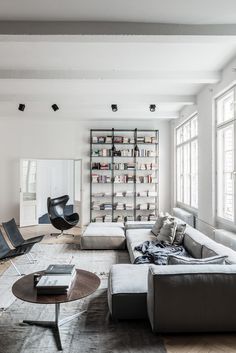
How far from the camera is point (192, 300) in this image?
248 cm

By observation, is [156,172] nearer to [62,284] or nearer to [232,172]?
[232,172]

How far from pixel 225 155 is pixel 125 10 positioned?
116 inches

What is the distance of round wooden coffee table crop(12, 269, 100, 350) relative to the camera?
2.41 meters

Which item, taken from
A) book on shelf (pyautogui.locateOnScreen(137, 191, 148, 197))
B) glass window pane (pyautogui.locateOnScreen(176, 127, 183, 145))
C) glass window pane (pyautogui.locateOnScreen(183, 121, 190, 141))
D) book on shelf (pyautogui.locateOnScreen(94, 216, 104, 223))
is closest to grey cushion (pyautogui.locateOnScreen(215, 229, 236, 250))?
glass window pane (pyautogui.locateOnScreen(183, 121, 190, 141))

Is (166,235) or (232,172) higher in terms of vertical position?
(232,172)

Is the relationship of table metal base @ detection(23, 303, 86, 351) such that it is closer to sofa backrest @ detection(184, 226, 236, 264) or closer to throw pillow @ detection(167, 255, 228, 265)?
throw pillow @ detection(167, 255, 228, 265)

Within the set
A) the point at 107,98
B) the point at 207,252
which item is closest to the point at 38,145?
the point at 107,98

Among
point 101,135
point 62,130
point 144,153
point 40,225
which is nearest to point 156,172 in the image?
point 144,153

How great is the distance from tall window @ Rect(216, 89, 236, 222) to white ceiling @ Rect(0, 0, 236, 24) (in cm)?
176

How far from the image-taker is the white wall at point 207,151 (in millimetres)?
5066

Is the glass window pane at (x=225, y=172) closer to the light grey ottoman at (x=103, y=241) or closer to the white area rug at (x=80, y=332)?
the light grey ottoman at (x=103, y=241)

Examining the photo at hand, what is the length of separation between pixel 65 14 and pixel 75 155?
18.2 feet

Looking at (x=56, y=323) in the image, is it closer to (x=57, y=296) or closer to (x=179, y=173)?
(x=57, y=296)

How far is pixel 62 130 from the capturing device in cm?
836
